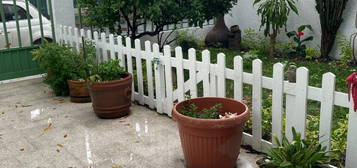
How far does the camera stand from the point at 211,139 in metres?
3.27

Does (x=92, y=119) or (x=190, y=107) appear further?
(x=92, y=119)

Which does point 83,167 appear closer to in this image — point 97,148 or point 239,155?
point 97,148

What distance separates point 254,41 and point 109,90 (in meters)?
5.71

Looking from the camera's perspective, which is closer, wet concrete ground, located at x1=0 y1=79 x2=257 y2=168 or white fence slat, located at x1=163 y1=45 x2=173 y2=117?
wet concrete ground, located at x1=0 y1=79 x2=257 y2=168

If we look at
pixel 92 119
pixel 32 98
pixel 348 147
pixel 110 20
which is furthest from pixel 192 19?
pixel 348 147

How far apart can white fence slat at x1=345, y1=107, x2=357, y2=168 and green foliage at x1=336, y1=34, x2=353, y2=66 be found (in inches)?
193

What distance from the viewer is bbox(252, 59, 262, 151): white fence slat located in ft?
12.2

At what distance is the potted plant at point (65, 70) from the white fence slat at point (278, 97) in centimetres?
291

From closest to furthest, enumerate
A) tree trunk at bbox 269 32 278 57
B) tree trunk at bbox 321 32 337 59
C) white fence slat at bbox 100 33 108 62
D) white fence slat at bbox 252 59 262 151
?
white fence slat at bbox 252 59 262 151, white fence slat at bbox 100 33 108 62, tree trunk at bbox 321 32 337 59, tree trunk at bbox 269 32 278 57

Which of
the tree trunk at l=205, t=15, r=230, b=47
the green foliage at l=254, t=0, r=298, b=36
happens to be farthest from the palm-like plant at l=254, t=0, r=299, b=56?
the tree trunk at l=205, t=15, r=230, b=47

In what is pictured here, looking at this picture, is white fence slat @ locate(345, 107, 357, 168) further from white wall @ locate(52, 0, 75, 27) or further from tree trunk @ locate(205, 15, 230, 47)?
tree trunk @ locate(205, 15, 230, 47)

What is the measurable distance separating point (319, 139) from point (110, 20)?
4.15 m

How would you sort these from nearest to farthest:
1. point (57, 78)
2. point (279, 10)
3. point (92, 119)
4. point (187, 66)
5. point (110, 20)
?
point (187, 66) < point (92, 119) < point (57, 78) < point (110, 20) < point (279, 10)

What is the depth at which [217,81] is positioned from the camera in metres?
4.20
